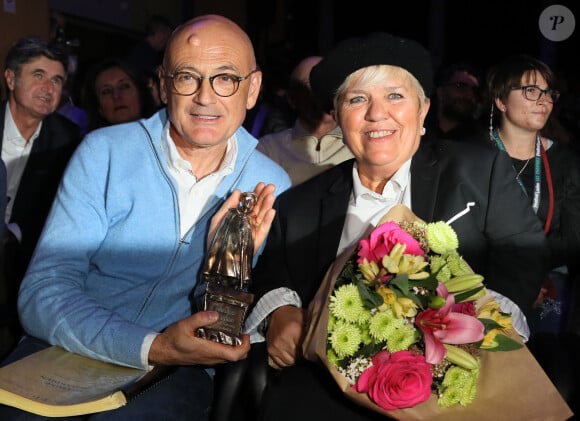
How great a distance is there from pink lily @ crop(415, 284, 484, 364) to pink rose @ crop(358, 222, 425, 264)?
18 centimetres

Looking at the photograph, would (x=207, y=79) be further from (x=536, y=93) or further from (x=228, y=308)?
(x=536, y=93)

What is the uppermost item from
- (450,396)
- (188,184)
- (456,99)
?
→ (456,99)

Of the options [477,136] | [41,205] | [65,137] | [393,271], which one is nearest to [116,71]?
[65,137]

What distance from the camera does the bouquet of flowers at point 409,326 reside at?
74.8 inches

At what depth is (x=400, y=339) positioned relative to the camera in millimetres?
1935

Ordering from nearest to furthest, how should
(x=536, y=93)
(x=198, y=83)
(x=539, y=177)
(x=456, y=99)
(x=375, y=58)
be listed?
(x=375, y=58) → (x=198, y=83) → (x=539, y=177) → (x=536, y=93) → (x=456, y=99)

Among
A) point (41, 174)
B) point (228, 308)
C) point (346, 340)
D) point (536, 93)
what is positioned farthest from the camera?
point (41, 174)

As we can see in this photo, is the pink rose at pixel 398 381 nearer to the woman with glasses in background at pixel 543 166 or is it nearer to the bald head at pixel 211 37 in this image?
the bald head at pixel 211 37

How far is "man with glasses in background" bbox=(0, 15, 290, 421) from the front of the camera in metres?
2.48

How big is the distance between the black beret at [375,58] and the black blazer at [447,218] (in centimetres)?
32

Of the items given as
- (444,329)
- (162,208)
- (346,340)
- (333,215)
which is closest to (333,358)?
(346,340)

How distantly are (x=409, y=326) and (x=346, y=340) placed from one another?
18cm

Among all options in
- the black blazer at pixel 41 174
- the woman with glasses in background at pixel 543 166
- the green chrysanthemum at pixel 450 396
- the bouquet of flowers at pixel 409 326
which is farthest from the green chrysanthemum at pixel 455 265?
the black blazer at pixel 41 174

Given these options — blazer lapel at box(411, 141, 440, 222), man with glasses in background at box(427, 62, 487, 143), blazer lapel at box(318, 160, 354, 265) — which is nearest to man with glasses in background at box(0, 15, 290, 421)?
blazer lapel at box(318, 160, 354, 265)
